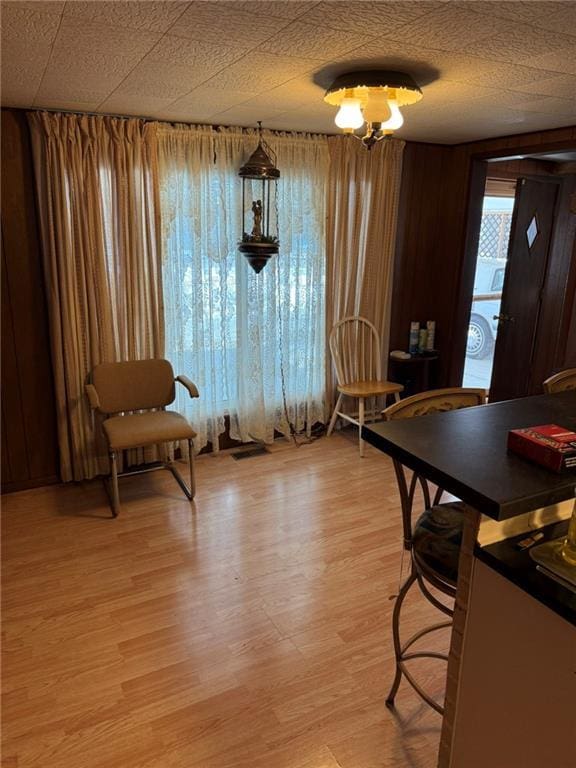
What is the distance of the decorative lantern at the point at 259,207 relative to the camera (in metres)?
3.33

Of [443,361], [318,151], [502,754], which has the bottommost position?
[502,754]

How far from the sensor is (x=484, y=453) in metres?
1.38

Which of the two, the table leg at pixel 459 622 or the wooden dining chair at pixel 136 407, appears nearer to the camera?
the table leg at pixel 459 622

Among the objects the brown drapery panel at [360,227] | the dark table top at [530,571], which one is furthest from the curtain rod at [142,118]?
the dark table top at [530,571]

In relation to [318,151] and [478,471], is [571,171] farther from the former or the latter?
[478,471]

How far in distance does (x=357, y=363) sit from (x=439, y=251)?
1.15m

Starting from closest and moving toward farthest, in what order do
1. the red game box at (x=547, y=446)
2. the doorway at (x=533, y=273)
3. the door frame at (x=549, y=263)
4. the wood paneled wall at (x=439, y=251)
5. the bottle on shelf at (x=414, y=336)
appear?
the red game box at (x=547, y=446) < the door frame at (x=549, y=263) < the wood paneled wall at (x=439, y=251) < the bottle on shelf at (x=414, y=336) < the doorway at (x=533, y=273)

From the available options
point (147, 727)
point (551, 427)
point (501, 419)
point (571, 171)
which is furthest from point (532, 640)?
point (571, 171)

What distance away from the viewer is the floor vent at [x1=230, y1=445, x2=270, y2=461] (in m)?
3.99

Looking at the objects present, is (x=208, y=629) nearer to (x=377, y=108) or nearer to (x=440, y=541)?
(x=440, y=541)

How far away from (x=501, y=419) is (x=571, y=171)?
4.17m

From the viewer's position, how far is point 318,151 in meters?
3.80

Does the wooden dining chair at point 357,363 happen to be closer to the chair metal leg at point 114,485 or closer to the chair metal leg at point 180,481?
the chair metal leg at point 180,481

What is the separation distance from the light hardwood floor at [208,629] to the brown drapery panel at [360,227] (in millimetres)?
1429
